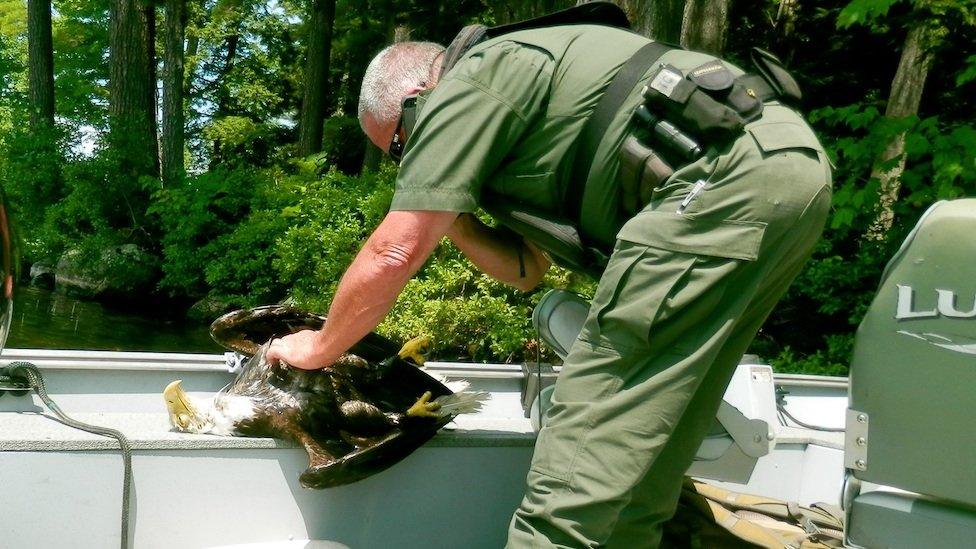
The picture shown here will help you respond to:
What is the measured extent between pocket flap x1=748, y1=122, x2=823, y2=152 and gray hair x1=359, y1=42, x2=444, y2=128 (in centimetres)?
80

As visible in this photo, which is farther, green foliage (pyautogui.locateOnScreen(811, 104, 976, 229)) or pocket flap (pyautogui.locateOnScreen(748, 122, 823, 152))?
green foliage (pyautogui.locateOnScreen(811, 104, 976, 229))

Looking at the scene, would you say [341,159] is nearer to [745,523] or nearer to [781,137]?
[745,523]

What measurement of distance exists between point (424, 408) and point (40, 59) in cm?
1761

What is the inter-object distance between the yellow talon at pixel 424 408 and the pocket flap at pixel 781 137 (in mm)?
1022

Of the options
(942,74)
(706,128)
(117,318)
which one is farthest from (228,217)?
(706,128)

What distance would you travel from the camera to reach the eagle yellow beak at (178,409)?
214 centimetres

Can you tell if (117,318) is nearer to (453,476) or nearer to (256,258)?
(256,258)

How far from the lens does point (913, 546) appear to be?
74.1 inches

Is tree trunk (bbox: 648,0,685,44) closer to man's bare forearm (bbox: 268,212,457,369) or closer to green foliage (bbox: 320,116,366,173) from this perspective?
man's bare forearm (bbox: 268,212,457,369)

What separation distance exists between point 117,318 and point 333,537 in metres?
11.5

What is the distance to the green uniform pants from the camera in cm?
182

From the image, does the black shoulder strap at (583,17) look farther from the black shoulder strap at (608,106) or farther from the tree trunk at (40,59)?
the tree trunk at (40,59)

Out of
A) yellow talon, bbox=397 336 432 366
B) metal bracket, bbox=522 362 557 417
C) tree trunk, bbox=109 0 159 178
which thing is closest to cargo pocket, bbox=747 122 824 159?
yellow talon, bbox=397 336 432 366

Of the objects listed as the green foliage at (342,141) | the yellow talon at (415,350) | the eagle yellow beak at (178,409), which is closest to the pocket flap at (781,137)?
the yellow talon at (415,350)
